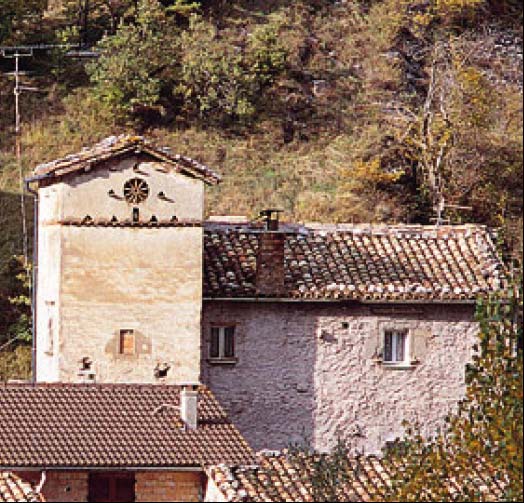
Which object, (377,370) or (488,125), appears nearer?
(377,370)

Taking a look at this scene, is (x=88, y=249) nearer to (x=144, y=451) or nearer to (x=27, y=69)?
(x=144, y=451)

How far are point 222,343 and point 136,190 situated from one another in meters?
2.88

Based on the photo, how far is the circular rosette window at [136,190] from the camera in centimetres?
3039

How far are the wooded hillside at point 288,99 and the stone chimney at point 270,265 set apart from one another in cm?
892

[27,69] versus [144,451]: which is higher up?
[27,69]

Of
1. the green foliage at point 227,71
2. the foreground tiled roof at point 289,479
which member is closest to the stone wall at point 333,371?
the foreground tiled roof at point 289,479

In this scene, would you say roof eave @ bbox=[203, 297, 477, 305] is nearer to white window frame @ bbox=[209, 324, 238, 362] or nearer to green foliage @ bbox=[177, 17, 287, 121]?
white window frame @ bbox=[209, 324, 238, 362]

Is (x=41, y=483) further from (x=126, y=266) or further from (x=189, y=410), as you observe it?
(x=126, y=266)

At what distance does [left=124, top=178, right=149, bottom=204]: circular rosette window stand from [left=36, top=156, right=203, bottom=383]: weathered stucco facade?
2.6 inches

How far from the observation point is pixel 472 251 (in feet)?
106

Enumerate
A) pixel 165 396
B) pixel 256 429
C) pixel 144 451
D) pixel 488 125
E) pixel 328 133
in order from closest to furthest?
pixel 144 451 → pixel 165 396 → pixel 256 429 → pixel 488 125 → pixel 328 133

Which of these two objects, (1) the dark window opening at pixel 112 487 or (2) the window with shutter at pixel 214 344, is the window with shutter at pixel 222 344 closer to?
(2) the window with shutter at pixel 214 344

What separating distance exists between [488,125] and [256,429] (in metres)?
13.6

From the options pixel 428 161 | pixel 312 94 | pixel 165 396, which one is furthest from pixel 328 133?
pixel 165 396
